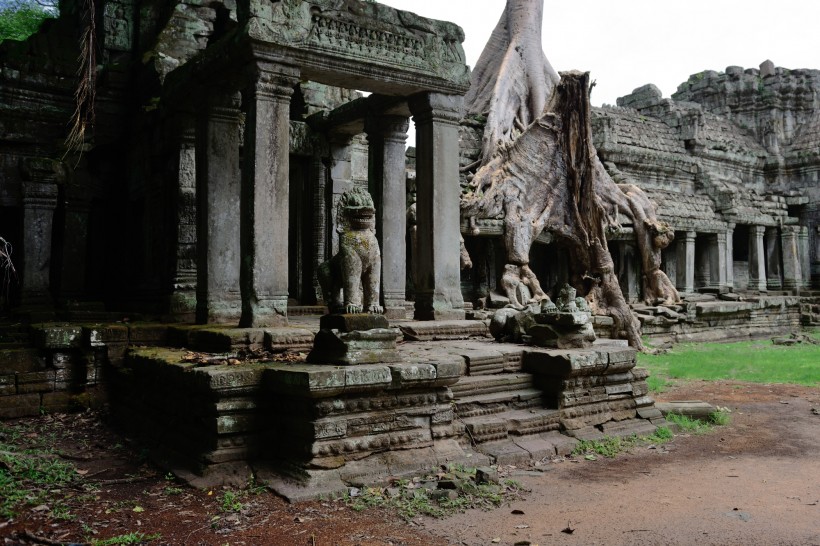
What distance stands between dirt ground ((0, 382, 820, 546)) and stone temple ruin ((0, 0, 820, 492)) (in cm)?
34

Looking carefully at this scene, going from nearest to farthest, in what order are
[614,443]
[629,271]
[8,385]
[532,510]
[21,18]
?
[532,510] → [614,443] → [8,385] → [629,271] → [21,18]

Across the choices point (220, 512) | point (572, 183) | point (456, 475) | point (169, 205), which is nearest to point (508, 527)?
point (456, 475)

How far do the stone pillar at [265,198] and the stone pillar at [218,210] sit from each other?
1026 mm

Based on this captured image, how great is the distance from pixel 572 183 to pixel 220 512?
39.2ft

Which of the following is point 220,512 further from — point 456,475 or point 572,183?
point 572,183

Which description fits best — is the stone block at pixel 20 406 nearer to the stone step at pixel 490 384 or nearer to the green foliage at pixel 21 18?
the stone step at pixel 490 384

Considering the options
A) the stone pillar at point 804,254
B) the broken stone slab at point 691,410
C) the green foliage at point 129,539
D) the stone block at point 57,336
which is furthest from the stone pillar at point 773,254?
the green foliage at point 129,539

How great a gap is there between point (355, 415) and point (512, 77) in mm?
16987

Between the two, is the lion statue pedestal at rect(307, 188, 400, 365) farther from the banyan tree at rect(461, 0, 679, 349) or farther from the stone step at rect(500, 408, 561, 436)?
the banyan tree at rect(461, 0, 679, 349)

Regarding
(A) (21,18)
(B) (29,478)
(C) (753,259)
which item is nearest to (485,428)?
(B) (29,478)

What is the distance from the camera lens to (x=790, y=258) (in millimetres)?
23156

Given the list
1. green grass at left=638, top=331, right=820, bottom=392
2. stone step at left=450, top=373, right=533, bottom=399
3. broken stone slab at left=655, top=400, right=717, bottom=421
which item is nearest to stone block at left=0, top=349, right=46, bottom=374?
stone step at left=450, top=373, right=533, bottom=399

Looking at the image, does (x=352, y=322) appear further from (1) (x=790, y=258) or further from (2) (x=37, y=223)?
(1) (x=790, y=258)

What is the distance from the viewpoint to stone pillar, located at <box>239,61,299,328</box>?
276 inches
